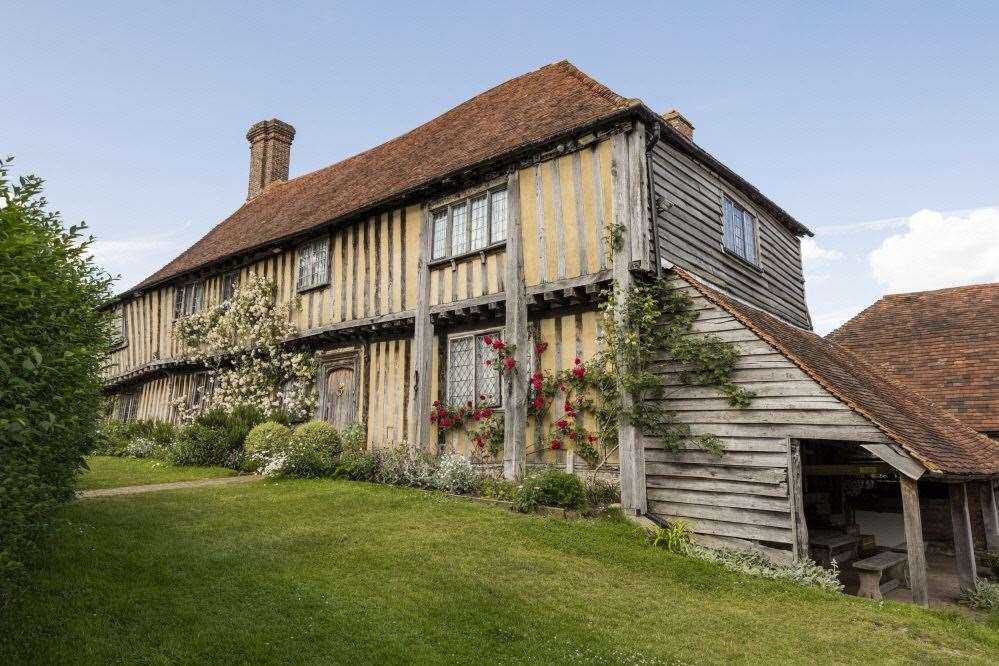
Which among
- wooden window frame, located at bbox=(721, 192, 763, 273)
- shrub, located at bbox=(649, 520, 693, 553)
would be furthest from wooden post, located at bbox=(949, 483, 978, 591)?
wooden window frame, located at bbox=(721, 192, 763, 273)

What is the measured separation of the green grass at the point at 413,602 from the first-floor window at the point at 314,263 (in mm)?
7191

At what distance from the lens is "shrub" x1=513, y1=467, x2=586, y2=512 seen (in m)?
8.88

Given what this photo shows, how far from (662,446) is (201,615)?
6221mm

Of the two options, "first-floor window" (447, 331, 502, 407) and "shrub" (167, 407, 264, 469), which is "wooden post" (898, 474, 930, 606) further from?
"shrub" (167, 407, 264, 469)

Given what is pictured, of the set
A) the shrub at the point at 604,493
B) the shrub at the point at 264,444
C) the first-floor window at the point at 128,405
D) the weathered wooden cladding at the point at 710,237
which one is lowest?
the shrub at the point at 604,493

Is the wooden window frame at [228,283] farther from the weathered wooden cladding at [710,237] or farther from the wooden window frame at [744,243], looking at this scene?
the wooden window frame at [744,243]

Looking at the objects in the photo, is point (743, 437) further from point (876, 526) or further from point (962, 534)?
point (876, 526)

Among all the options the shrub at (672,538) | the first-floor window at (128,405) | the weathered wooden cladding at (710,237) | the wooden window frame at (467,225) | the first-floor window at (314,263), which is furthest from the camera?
the first-floor window at (128,405)

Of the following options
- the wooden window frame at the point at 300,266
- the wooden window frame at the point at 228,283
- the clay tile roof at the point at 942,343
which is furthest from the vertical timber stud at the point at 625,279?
the wooden window frame at the point at 228,283

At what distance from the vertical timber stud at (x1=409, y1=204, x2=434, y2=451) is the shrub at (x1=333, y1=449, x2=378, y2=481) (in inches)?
36.1

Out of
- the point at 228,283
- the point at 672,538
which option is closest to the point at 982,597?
the point at 672,538

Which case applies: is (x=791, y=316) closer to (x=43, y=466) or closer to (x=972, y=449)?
(x=972, y=449)

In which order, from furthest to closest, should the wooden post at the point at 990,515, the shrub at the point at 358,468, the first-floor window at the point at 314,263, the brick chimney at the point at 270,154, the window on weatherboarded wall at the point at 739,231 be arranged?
1. the brick chimney at the point at 270,154
2. the first-floor window at the point at 314,263
3. the window on weatherboarded wall at the point at 739,231
4. the shrub at the point at 358,468
5. the wooden post at the point at 990,515

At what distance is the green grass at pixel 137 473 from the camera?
11125 millimetres
